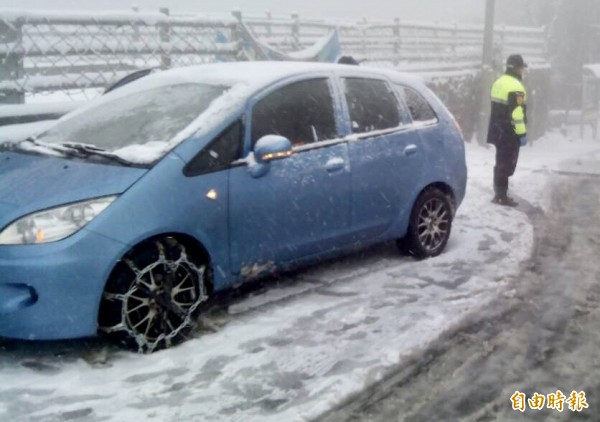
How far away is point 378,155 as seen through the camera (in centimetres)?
587

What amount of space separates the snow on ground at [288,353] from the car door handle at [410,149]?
996mm

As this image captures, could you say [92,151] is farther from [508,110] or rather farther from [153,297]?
[508,110]

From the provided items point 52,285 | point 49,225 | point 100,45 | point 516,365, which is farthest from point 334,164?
point 100,45

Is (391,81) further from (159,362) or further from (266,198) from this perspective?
(159,362)

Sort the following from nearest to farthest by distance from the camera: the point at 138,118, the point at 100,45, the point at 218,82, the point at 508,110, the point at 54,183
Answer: the point at 54,183 → the point at 138,118 → the point at 218,82 → the point at 100,45 → the point at 508,110

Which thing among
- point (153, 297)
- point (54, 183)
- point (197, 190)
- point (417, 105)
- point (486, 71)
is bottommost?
point (153, 297)

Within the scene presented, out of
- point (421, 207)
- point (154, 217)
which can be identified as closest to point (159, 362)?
point (154, 217)

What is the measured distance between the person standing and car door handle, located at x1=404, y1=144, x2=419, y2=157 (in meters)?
3.45

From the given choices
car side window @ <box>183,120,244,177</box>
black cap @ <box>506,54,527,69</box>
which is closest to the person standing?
black cap @ <box>506,54,527,69</box>

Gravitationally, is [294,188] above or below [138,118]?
below

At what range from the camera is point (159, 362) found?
4355 mm

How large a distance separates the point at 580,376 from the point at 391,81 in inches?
118

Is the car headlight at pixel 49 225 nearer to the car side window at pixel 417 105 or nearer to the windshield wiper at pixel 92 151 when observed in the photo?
the windshield wiper at pixel 92 151

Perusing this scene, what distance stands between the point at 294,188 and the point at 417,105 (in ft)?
5.99
